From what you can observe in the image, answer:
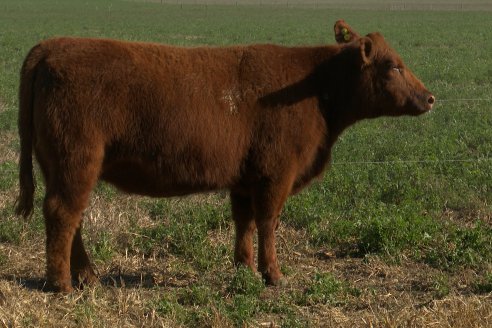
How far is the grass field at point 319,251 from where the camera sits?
6199 mm

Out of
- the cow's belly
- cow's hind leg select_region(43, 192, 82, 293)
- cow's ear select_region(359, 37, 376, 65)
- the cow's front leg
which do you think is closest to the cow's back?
the cow's belly

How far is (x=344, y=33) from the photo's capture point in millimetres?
8281

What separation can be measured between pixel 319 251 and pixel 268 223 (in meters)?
1.04

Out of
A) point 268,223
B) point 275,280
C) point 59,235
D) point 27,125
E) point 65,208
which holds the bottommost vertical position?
point 275,280

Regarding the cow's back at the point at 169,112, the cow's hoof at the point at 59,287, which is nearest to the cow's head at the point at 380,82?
the cow's back at the point at 169,112

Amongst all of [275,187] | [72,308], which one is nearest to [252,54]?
[275,187]

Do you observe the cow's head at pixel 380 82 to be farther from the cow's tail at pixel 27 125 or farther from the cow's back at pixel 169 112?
the cow's tail at pixel 27 125

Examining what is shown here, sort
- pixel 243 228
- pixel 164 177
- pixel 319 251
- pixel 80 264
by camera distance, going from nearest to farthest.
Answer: pixel 164 177, pixel 80 264, pixel 243 228, pixel 319 251

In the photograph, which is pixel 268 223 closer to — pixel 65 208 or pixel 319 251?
pixel 319 251

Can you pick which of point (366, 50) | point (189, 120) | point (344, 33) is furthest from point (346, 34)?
point (189, 120)

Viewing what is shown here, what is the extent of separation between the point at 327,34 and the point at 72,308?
36651 millimetres

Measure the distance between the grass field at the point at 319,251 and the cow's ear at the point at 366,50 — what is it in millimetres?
1640

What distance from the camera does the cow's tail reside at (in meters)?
Answer: 6.92

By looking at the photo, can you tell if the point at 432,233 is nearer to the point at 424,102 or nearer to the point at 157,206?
the point at 424,102
